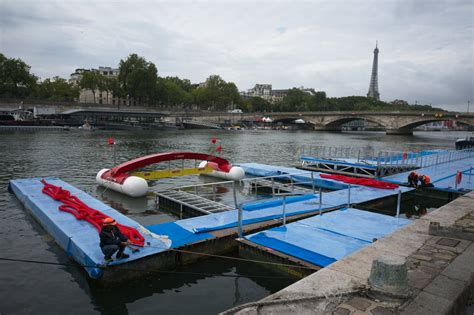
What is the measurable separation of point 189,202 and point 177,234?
5358 millimetres

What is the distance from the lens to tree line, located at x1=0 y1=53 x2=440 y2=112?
95500mm

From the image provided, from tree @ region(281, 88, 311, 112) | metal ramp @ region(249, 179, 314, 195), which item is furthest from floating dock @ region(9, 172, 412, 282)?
tree @ region(281, 88, 311, 112)

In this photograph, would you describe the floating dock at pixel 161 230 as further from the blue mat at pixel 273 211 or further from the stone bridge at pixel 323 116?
the stone bridge at pixel 323 116

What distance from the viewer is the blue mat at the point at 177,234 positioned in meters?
10.9

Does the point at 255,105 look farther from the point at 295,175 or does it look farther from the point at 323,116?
the point at 295,175

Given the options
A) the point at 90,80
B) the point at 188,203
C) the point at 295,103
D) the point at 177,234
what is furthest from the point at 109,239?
the point at 295,103

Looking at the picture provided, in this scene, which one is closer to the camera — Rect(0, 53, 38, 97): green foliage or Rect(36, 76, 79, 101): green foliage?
Rect(0, 53, 38, 97): green foliage

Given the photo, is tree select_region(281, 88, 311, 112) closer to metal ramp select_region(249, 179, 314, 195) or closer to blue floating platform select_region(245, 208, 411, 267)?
metal ramp select_region(249, 179, 314, 195)

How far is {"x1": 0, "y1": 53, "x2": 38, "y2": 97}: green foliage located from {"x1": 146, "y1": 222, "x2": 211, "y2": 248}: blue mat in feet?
324

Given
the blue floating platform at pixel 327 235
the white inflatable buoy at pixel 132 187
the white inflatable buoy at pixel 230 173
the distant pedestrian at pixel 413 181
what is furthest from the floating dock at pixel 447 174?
the white inflatable buoy at pixel 132 187

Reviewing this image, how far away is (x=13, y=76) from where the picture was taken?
9281 cm

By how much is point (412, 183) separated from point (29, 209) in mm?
20453

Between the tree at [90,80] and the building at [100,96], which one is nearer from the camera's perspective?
the tree at [90,80]

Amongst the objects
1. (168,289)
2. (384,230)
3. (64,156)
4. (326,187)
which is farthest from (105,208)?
(64,156)
